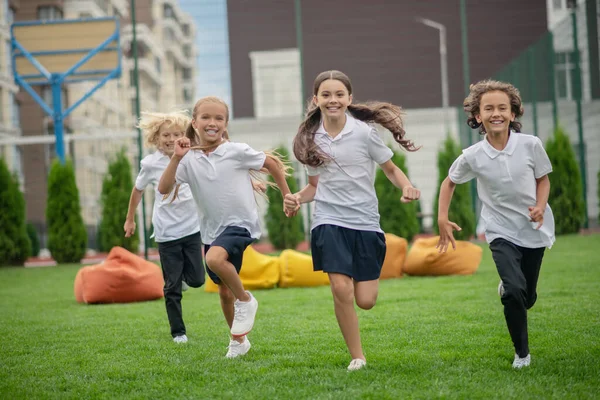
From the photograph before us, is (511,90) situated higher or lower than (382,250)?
higher

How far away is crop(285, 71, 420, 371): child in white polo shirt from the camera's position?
4633mm

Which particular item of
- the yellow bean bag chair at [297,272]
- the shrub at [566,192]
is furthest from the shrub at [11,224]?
the shrub at [566,192]

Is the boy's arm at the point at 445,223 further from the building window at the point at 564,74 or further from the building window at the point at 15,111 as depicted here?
the building window at the point at 15,111

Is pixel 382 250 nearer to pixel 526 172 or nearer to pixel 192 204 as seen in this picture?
pixel 526 172

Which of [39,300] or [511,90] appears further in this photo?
[39,300]

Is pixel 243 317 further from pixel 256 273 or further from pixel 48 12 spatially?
pixel 48 12

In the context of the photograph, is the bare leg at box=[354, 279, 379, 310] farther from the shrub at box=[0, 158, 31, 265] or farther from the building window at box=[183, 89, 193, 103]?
the building window at box=[183, 89, 193, 103]

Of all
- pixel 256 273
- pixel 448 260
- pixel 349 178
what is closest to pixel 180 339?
pixel 349 178

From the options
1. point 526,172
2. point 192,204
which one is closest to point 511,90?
point 526,172

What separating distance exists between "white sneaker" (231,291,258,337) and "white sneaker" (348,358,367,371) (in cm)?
88

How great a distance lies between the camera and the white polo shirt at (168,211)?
21.5 ft

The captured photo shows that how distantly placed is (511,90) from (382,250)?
128 cm

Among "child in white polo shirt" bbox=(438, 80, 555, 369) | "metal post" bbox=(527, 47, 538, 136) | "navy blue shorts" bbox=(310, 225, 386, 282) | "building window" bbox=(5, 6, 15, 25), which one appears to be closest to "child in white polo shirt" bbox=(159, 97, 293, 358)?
"navy blue shorts" bbox=(310, 225, 386, 282)

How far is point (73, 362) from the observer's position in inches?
205
